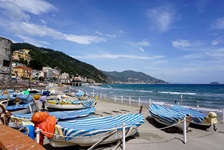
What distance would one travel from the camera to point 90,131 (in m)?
5.64

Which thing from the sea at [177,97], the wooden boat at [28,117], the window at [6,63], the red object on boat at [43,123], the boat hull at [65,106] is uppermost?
the window at [6,63]

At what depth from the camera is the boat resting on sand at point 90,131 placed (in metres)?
5.41

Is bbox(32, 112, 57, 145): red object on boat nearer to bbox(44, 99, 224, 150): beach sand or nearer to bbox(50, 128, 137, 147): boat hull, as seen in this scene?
bbox(50, 128, 137, 147): boat hull

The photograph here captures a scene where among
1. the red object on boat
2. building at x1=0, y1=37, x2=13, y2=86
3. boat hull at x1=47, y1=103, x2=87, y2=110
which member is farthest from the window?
the red object on boat

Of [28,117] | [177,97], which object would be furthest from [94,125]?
[177,97]

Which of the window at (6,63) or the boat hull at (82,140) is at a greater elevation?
the window at (6,63)

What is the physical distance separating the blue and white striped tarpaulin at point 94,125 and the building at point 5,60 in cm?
2640

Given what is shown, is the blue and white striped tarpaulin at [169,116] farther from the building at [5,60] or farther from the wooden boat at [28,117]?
the building at [5,60]

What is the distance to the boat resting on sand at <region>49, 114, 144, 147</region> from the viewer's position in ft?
17.7

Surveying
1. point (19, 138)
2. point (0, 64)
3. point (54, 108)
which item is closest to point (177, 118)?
point (19, 138)

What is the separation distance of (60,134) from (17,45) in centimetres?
18231

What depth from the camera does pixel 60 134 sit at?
5.41 meters

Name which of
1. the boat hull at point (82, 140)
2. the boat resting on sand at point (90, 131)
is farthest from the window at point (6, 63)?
the boat hull at point (82, 140)

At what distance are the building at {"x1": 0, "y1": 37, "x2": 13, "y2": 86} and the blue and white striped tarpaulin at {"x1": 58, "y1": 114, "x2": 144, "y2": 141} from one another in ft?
86.6
